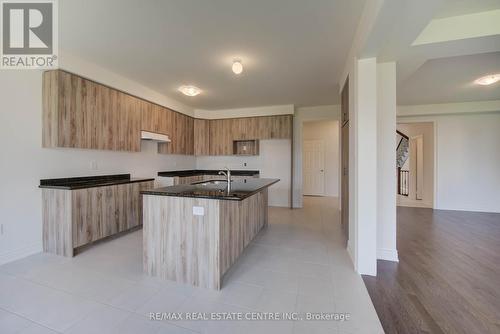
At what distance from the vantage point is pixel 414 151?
7.03 meters

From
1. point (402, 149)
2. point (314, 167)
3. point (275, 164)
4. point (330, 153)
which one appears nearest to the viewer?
point (275, 164)

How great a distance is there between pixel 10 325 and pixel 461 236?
5.56 metres

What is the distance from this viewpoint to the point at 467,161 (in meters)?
5.19

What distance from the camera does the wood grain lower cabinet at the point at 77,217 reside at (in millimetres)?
2621

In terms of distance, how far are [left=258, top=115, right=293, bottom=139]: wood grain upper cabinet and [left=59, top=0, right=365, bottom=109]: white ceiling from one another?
54.3 inches

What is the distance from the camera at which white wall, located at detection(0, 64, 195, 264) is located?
Result: 2469mm

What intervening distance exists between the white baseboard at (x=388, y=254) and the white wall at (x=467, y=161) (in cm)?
404

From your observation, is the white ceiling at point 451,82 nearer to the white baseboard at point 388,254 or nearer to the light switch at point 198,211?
the white baseboard at point 388,254

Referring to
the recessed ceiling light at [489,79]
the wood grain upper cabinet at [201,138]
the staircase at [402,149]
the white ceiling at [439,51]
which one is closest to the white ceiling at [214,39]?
the white ceiling at [439,51]

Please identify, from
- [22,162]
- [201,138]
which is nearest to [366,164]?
[22,162]

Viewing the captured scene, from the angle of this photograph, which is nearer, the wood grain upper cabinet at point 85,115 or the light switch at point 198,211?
the light switch at point 198,211

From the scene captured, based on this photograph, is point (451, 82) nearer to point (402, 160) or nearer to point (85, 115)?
point (402, 160)

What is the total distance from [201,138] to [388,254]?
472 centimetres

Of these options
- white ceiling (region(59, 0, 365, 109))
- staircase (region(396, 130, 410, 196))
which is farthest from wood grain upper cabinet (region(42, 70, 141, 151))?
staircase (region(396, 130, 410, 196))
